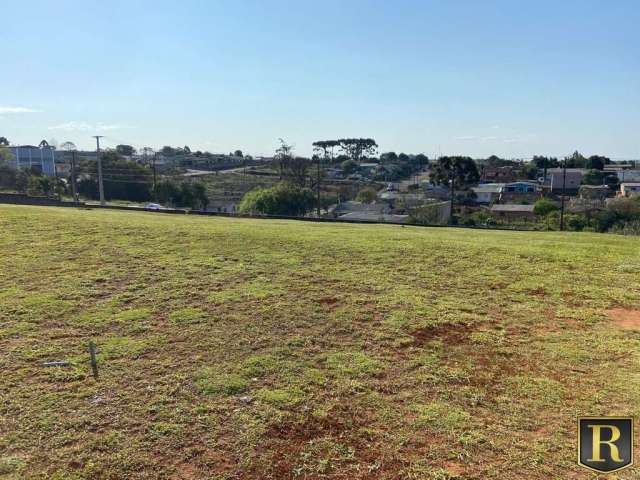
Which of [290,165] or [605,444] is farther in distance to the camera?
[290,165]

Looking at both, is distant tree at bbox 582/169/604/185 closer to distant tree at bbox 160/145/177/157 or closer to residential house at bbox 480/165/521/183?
residential house at bbox 480/165/521/183

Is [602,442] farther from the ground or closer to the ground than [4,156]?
closer to the ground

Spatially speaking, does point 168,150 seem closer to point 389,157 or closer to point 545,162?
point 389,157

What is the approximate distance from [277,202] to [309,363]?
2614 cm

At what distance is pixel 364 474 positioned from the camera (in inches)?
99.2

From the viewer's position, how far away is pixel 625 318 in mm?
4676

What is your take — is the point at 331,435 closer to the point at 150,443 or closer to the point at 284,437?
the point at 284,437

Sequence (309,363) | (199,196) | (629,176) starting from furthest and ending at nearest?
(629,176), (199,196), (309,363)

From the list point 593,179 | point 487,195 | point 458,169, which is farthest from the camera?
point 593,179

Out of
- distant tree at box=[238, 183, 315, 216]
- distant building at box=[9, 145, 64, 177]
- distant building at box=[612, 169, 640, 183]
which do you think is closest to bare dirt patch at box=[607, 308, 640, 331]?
distant tree at box=[238, 183, 315, 216]

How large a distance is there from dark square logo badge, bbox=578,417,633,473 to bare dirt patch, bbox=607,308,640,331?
2.33m

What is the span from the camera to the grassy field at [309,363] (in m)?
2.66

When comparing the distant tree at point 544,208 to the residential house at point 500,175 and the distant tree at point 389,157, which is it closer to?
the residential house at point 500,175

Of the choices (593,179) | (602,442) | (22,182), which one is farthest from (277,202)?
(593,179)
